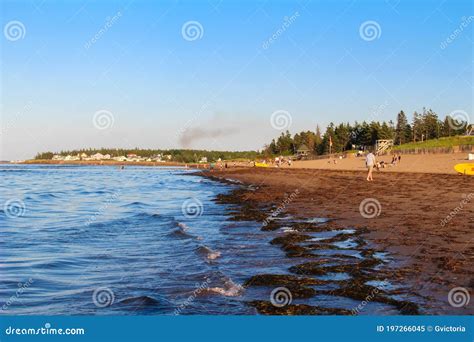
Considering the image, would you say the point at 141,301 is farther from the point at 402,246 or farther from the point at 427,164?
the point at 427,164

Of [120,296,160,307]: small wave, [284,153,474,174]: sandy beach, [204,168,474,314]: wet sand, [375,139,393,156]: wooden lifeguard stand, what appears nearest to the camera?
[204,168,474,314]: wet sand

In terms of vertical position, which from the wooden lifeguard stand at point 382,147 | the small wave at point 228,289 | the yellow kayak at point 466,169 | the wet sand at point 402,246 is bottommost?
the small wave at point 228,289

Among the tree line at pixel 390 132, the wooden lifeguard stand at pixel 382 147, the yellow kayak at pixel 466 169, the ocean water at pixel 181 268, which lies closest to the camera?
the ocean water at pixel 181 268

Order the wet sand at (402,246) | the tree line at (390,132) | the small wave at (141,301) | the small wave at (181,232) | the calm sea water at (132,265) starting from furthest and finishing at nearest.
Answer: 1. the tree line at (390,132)
2. the small wave at (181,232)
3. the calm sea water at (132,265)
4. the small wave at (141,301)
5. the wet sand at (402,246)

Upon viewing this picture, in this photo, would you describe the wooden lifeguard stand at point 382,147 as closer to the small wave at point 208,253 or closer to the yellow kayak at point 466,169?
the yellow kayak at point 466,169

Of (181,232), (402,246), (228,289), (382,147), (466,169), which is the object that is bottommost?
(181,232)

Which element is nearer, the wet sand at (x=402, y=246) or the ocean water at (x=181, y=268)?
the wet sand at (x=402, y=246)

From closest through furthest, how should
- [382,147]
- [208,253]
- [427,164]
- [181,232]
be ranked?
[208,253]
[181,232]
[427,164]
[382,147]

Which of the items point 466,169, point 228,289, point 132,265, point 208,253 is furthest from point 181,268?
point 466,169

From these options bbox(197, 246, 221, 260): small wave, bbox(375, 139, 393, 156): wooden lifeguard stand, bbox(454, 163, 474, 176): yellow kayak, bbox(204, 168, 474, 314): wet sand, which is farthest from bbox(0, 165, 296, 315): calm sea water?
bbox(375, 139, 393, 156): wooden lifeguard stand

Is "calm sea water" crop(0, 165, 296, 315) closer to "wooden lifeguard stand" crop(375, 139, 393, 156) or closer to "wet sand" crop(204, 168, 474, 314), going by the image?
"wet sand" crop(204, 168, 474, 314)

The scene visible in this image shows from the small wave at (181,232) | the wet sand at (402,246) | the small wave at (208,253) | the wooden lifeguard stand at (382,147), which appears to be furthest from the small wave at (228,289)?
the wooden lifeguard stand at (382,147)

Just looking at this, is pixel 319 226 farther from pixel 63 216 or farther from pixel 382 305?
pixel 63 216

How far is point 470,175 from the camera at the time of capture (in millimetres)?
35000
